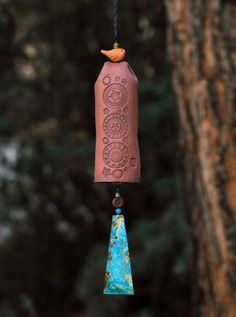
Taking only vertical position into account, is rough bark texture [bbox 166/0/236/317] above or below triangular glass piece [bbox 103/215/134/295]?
above

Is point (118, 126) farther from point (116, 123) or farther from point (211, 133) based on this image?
point (211, 133)

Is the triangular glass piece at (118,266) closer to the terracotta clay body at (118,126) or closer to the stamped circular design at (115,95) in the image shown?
the terracotta clay body at (118,126)

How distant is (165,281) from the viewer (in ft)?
26.3

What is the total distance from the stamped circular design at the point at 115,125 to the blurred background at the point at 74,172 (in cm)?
393

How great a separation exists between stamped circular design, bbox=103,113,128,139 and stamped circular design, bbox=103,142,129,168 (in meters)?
0.04

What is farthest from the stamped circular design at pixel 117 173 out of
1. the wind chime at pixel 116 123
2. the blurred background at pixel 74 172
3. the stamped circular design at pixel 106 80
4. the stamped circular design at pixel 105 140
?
the blurred background at pixel 74 172

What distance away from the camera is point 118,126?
2650mm

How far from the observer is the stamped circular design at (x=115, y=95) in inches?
104

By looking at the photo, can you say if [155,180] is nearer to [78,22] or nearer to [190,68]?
[78,22]

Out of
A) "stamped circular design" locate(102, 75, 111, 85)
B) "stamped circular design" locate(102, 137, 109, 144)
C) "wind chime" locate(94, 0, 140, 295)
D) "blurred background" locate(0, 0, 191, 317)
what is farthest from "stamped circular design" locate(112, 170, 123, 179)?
"blurred background" locate(0, 0, 191, 317)

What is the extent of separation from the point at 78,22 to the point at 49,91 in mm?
866

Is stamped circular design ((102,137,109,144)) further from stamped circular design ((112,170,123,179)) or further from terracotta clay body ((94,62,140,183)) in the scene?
stamped circular design ((112,170,123,179))

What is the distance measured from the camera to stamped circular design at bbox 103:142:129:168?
2.63 metres

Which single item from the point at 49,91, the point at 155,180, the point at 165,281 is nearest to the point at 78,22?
the point at 49,91
